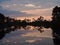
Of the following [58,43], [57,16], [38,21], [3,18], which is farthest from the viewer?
[38,21]

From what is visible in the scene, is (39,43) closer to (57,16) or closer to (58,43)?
(58,43)

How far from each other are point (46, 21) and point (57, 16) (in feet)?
→ 49.2

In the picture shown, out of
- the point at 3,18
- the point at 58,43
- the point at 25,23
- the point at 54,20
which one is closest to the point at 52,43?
the point at 58,43

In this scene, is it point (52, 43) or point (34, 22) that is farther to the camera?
point (34, 22)

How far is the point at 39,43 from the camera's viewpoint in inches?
1120

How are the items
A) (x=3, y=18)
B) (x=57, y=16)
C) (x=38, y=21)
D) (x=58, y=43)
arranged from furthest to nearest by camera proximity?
(x=38, y=21), (x=3, y=18), (x=57, y=16), (x=58, y=43)

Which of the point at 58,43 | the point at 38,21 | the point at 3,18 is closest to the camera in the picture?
→ the point at 58,43

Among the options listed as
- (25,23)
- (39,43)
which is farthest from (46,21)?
(39,43)

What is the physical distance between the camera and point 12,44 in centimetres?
2770

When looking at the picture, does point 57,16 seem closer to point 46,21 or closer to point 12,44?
point 46,21

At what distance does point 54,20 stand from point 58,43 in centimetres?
4507

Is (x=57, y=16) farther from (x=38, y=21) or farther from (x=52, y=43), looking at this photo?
(x=52, y=43)

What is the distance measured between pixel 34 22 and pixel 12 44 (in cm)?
6397

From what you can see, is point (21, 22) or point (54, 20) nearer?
point (54, 20)
